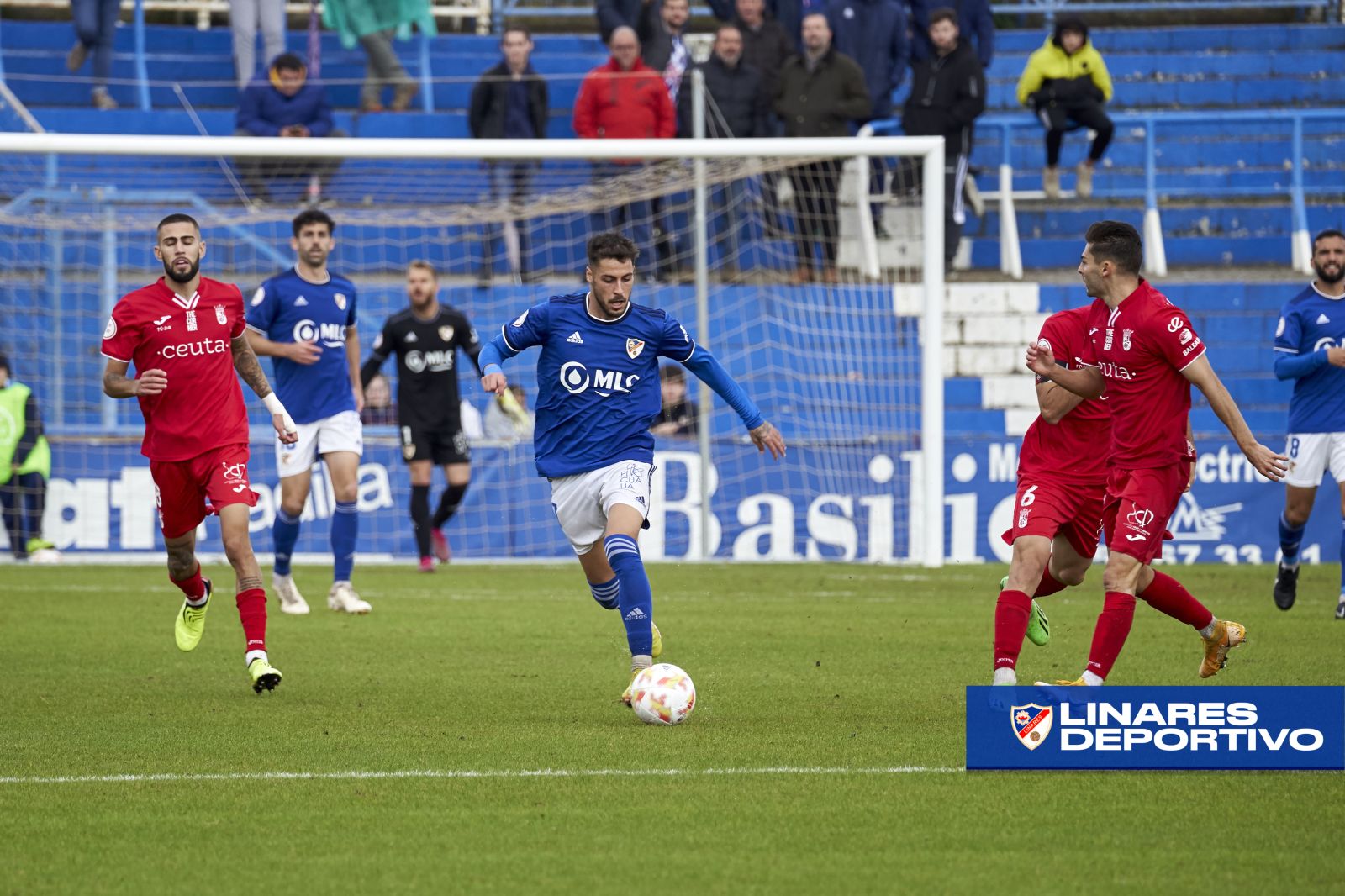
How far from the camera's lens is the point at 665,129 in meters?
18.7

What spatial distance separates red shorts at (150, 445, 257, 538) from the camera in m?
8.66

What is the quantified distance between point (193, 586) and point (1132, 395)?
183 inches

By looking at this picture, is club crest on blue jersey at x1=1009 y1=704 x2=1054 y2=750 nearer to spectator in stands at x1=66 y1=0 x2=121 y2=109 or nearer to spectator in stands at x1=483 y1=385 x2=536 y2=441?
spectator in stands at x1=483 y1=385 x2=536 y2=441

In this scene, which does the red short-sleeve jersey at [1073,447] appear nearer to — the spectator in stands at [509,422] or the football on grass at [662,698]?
the football on grass at [662,698]

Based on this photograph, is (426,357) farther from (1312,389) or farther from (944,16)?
(944,16)

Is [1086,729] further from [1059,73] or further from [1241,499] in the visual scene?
[1059,73]

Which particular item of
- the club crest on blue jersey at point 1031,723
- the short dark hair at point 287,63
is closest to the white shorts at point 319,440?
the club crest on blue jersey at point 1031,723

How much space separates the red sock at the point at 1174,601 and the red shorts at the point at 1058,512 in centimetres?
40

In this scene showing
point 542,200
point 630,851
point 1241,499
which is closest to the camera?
point 630,851

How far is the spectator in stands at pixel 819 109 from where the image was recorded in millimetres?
18656

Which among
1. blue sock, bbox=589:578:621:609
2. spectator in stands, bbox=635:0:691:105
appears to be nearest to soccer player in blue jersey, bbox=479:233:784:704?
blue sock, bbox=589:578:621:609

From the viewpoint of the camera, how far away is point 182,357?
8.69 meters

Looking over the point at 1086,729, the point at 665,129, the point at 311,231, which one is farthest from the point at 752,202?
the point at 1086,729

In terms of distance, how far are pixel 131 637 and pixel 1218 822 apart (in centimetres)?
719
